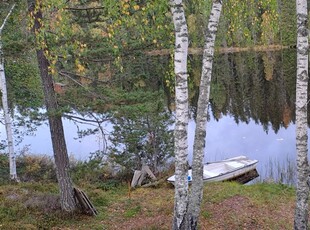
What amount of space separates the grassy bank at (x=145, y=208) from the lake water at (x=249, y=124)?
5.80 feet

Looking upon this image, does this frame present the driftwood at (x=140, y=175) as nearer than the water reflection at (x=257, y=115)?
Yes

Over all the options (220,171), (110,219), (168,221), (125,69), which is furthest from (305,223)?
(220,171)

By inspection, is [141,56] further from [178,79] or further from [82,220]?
[82,220]

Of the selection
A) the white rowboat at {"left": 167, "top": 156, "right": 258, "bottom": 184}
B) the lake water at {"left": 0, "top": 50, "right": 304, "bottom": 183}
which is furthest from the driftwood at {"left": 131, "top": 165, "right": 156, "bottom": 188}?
the lake water at {"left": 0, "top": 50, "right": 304, "bottom": 183}

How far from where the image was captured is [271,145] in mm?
18422

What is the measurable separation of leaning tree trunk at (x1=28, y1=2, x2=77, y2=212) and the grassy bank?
0.37 m

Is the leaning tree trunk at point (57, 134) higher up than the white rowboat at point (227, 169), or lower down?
higher up

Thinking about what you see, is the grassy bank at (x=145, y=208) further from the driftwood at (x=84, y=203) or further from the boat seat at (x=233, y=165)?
the boat seat at (x=233, y=165)

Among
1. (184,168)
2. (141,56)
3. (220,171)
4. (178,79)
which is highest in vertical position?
(141,56)

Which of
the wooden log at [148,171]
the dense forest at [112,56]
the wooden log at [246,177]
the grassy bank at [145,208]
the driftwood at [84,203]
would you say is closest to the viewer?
the dense forest at [112,56]

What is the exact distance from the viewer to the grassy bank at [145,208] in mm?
7980

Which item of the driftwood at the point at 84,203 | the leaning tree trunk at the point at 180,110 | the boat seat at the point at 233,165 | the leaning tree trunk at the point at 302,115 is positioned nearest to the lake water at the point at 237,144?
the boat seat at the point at 233,165

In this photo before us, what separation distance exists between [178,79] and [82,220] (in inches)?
175

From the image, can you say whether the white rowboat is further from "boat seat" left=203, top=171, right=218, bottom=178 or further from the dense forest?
the dense forest
